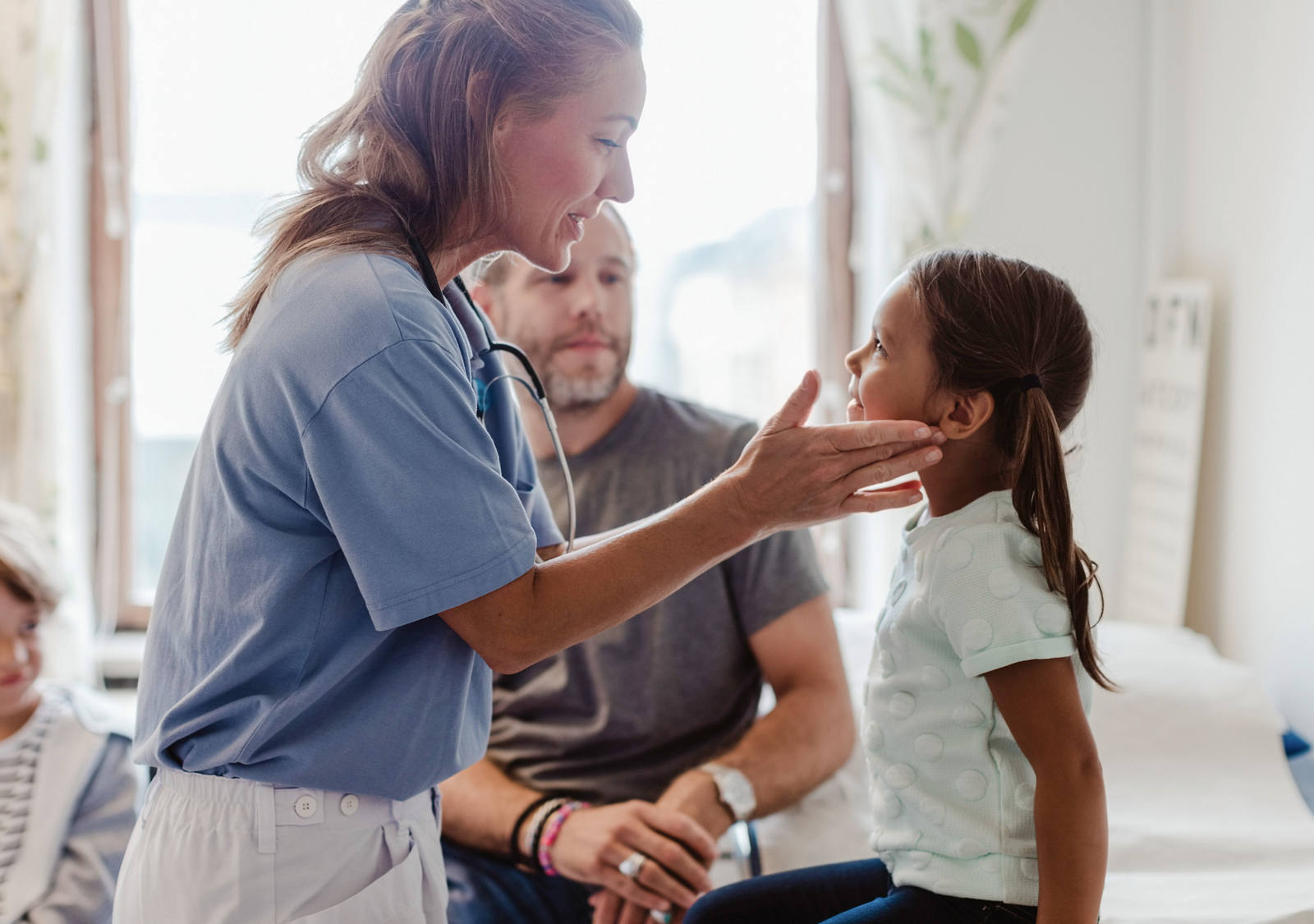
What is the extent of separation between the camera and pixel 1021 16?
8.09ft

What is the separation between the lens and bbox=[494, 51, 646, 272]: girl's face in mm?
1053

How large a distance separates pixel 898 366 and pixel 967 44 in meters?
1.66

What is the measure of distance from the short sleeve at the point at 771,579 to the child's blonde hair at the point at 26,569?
1.05 m

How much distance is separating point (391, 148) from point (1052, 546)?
2.34 feet

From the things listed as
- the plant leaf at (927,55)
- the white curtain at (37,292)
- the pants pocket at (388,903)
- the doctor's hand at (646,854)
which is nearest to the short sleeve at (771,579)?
the doctor's hand at (646,854)

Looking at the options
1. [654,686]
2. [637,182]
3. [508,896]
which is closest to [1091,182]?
[637,182]

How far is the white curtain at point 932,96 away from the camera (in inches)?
97.4

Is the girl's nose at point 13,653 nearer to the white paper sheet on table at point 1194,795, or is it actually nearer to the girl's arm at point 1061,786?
the girl's arm at point 1061,786

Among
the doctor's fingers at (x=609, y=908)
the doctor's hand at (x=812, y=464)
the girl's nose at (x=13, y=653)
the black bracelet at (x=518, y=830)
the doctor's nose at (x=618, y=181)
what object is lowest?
the doctor's fingers at (x=609, y=908)

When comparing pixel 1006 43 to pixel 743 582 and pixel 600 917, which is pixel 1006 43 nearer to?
pixel 743 582

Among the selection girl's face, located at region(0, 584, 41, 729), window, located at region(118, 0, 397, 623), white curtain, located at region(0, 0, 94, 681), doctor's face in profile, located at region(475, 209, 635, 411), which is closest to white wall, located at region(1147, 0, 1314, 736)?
doctor's face in profile, located at region(475, 209, 635, 411)

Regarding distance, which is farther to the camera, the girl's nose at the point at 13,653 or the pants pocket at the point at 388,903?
the girl's nose at the point at 13,653

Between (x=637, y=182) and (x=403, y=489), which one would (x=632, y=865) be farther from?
(x=637, y=182)

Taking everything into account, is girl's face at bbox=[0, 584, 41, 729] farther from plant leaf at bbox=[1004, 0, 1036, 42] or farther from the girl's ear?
plant leaf at bbox=[1004, 0, 1036, 42]
